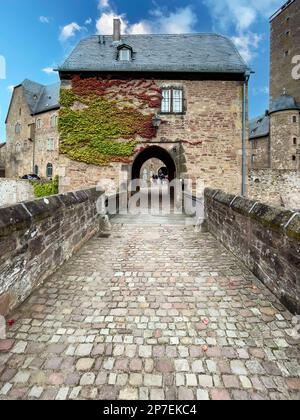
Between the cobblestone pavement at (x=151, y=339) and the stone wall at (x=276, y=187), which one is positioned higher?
the stone wall at (x=276, y=187)

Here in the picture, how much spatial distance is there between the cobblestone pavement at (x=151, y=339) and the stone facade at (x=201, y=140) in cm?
903

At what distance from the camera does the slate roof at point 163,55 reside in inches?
491

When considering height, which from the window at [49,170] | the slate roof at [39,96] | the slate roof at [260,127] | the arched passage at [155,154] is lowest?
the arched passage at [155,154]

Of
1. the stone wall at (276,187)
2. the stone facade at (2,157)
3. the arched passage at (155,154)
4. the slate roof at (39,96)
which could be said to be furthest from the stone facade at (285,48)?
the stone facade at (2,157)

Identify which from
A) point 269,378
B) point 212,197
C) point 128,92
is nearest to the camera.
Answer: point 269,378

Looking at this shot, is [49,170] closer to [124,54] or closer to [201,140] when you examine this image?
[124,54]

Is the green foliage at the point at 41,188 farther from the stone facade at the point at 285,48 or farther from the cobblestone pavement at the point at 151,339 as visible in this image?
the stone facade at the point at 285,48

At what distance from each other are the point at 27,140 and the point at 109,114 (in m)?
30.9

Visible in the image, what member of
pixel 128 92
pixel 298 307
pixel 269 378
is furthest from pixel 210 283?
pixel 128 92

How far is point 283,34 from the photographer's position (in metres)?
34.1

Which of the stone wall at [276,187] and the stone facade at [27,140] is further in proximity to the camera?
the stone facade at [27,140]

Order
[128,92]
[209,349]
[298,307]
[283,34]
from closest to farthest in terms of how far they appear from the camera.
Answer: [209,349]
[298,307]
[128,92]
[283,34]
